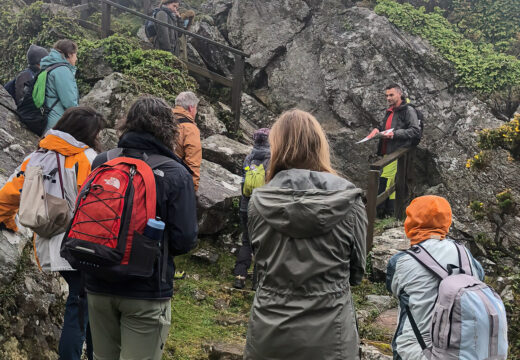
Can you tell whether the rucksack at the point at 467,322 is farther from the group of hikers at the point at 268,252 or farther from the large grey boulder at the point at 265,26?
the large grey boulder at the point at 265,26

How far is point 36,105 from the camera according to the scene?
255 inches

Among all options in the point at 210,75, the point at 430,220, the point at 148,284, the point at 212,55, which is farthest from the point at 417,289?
the point at 212,55

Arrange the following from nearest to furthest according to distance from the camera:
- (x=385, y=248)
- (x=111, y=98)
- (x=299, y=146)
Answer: (x=299, y=146)
(x=385, y=248)
(x=111, y=98)

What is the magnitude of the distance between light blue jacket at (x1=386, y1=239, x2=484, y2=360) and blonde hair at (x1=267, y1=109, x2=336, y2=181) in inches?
37.3

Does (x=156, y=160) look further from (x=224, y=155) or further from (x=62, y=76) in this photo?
(x=224, y=155)

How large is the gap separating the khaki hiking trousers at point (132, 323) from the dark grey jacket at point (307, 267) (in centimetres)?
59

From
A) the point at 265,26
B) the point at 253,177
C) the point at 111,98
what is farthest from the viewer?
the point at 265,26

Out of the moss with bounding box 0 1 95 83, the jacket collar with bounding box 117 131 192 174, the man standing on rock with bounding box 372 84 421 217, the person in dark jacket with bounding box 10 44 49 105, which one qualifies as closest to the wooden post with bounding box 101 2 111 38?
the moss with bounding box 0 1 95 83

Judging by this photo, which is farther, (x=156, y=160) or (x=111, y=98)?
(x=111, y=98)

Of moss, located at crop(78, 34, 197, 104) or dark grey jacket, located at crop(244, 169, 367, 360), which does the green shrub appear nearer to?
moss, located at crop(78, 34, 197, 104)

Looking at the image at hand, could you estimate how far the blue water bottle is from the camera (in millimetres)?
2797

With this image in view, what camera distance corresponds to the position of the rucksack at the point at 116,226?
2.74 meters

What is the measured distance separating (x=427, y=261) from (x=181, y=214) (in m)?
1.57

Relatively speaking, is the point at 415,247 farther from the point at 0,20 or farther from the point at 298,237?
the point at 0,20
